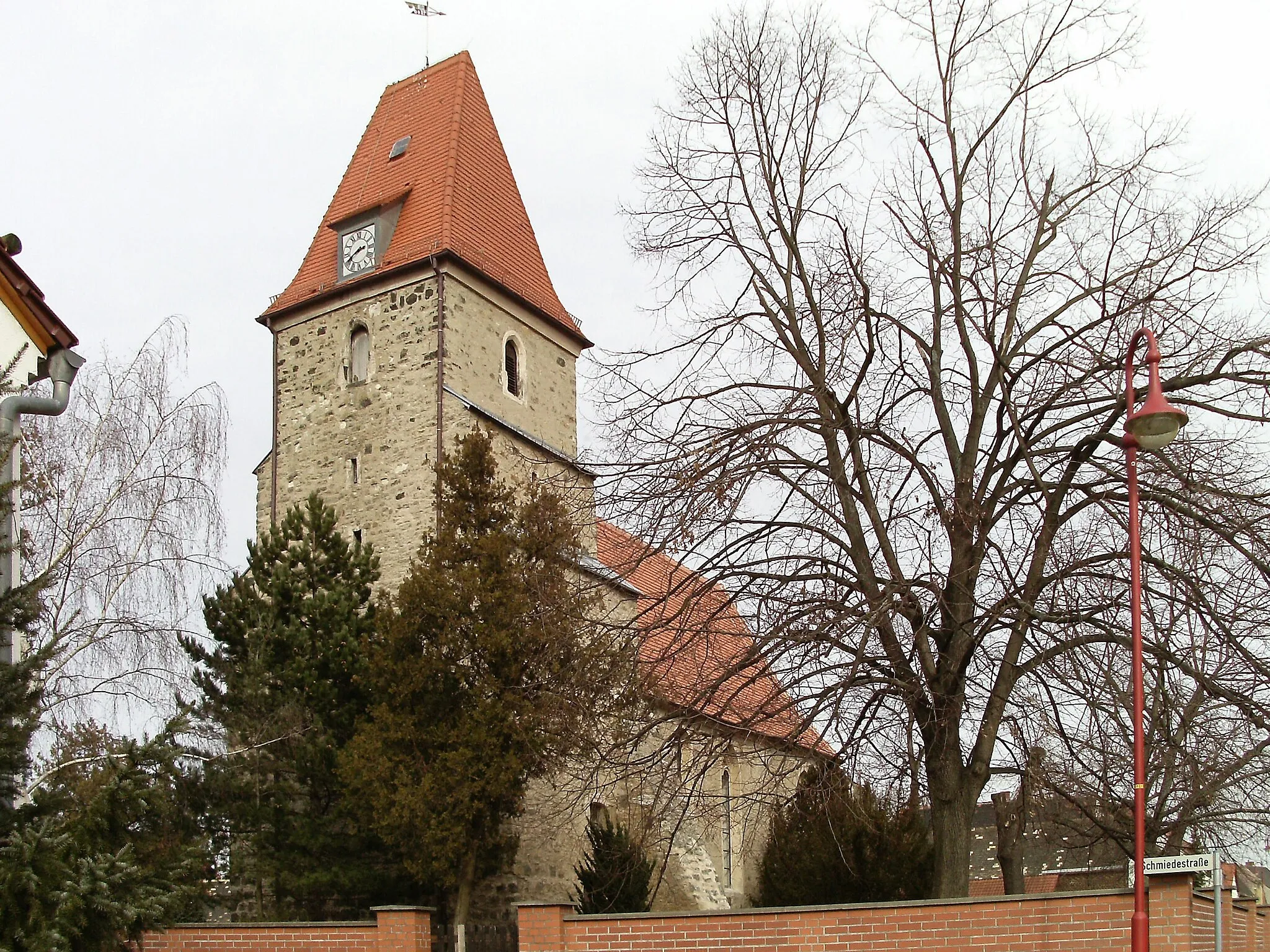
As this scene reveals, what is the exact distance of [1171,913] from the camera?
10141 mm

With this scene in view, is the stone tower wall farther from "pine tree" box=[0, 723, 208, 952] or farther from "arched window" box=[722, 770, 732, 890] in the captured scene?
"pine tree" box=[0, 723, 208, 952]

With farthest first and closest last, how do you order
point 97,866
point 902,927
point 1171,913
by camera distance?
point 902,927
point 1171,913
point 97,866

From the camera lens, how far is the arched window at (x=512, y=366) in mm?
25609

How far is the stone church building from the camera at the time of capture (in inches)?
927

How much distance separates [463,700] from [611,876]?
3.17 m

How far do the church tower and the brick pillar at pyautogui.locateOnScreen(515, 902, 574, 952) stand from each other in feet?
35.7

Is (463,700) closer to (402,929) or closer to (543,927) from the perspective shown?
(402,929)

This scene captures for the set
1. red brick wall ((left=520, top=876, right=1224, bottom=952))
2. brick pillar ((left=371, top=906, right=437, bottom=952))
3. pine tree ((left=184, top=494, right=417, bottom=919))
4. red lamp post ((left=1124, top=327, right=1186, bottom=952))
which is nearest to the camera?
red lamp post ((left=1124, top=327, right=1186, bottom=952))

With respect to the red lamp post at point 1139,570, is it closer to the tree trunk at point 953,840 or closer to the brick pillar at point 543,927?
the tree trunk at point 953,840

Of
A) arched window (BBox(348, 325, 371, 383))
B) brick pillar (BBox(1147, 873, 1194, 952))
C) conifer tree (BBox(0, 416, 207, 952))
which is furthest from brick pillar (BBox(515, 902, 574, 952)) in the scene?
arched window (BBox(348, 325, 371, 383))

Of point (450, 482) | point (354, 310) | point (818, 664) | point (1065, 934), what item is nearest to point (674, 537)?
point (818, 664)

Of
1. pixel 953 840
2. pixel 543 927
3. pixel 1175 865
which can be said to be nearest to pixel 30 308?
pixel 543 927

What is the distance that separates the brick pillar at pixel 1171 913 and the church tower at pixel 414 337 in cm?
1357

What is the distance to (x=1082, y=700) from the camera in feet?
43.4
